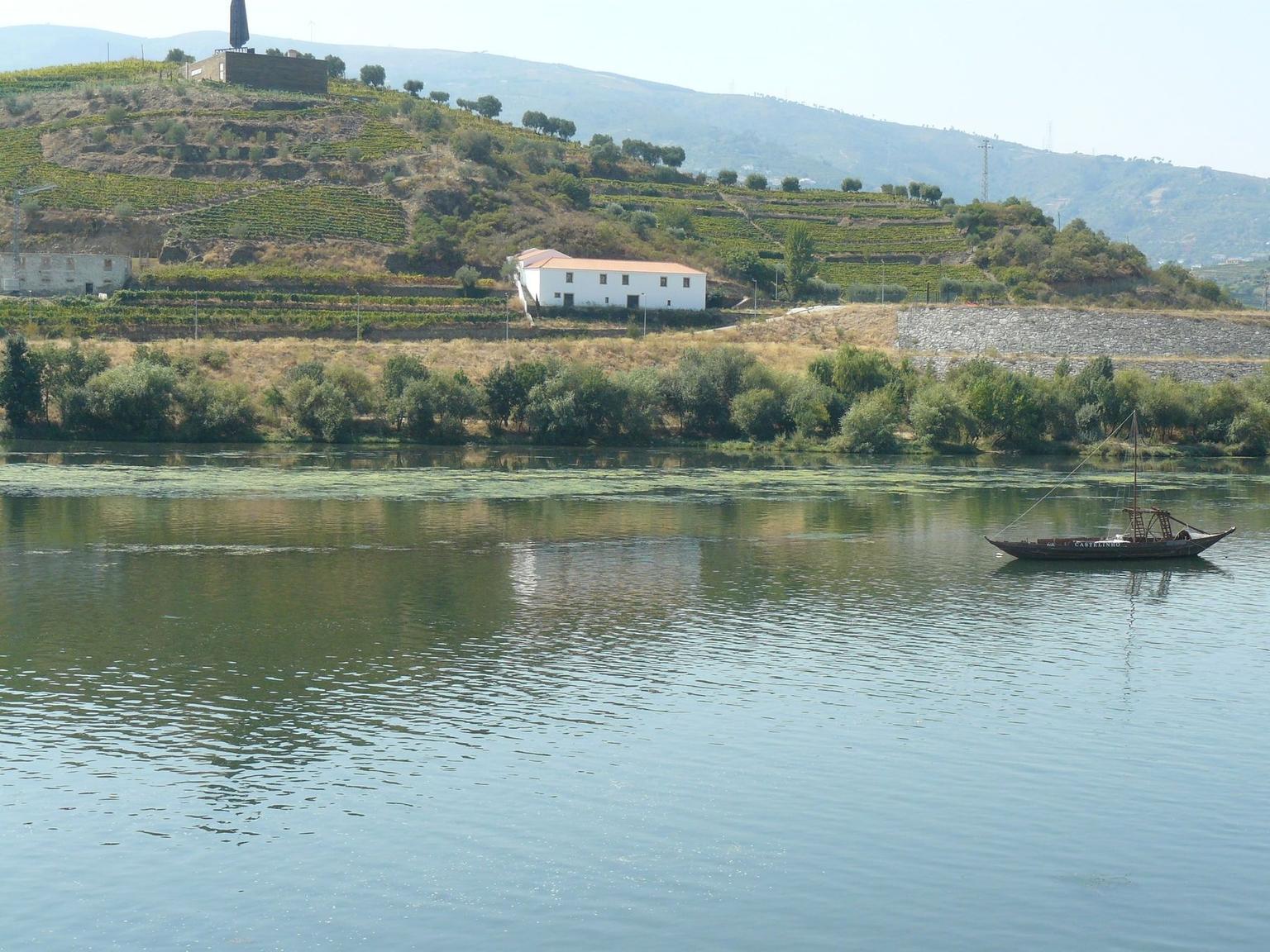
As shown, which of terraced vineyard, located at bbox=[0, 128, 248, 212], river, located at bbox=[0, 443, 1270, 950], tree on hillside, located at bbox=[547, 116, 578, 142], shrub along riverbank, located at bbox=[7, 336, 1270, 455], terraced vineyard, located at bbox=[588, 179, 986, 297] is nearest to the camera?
river, located at bbox=[0, 443, 1270, 950]

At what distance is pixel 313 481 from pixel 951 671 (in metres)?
33.3

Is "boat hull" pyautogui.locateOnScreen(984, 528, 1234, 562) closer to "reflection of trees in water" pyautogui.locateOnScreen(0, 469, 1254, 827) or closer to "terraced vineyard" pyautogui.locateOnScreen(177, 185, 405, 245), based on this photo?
"reflection of trees in water" pyautogui.locateOnScreen(0, 469, 1254, 827)

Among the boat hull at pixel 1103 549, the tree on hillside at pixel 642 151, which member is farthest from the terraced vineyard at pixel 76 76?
the boat hull at pixel 1103 549

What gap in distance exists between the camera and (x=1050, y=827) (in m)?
18.8

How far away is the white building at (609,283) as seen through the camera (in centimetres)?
9162

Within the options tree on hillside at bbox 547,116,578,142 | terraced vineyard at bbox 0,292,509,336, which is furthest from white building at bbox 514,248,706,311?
tree on hillside at bbox 547,116,578,142

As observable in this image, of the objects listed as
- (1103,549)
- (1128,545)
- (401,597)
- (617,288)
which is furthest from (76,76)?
(1128,545)

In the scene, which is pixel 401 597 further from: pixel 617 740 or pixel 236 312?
pixel 236 312

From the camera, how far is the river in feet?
53.0

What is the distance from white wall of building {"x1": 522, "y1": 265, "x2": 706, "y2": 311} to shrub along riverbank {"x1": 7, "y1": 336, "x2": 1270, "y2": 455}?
16131mm

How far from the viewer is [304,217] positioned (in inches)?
4021

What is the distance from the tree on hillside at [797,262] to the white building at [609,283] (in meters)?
9.45

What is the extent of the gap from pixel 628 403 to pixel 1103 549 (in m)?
35.5

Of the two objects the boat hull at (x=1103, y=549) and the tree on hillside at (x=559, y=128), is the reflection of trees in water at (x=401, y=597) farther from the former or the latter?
the tree on hillside at (x=559, y=128)
